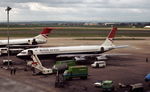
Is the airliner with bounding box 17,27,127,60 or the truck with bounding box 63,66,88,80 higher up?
the airliner with bounding box 17,27,127,60

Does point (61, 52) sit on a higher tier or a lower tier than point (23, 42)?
lower

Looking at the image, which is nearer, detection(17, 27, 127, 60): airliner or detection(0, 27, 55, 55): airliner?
detection(17, 27, 127, 60): airliner

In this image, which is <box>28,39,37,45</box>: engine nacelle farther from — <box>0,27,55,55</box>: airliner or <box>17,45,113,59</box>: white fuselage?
<box>17,45,113,59</box>: white fuselage

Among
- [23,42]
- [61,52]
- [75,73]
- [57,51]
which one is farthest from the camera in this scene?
[23,42]

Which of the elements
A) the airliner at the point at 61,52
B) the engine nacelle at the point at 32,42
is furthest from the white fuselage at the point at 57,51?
the engine nacelle at the point at 32,42

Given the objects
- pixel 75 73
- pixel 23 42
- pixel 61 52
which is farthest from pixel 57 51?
pixel 23 42

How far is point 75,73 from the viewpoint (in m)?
49.5

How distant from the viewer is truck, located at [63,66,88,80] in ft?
161

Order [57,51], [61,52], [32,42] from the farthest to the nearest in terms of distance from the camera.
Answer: [32,42] → [61,52] → [57,51]

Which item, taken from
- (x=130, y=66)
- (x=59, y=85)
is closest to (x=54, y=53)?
(x=130, y=66)

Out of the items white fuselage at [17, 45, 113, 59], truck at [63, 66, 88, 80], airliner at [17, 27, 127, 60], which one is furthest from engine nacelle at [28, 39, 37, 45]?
truck at [63, 66, 88, 80]

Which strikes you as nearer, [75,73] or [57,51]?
[75,73]

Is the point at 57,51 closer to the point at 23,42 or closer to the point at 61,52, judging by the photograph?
the point at 61,52

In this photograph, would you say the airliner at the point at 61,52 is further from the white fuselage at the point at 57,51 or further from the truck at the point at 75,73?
the truck at the point at 75,73
